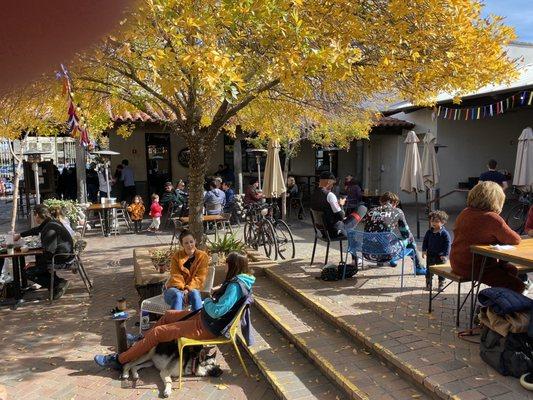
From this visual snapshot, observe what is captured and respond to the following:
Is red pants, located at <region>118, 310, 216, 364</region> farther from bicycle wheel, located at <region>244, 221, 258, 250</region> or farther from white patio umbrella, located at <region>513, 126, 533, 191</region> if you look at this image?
white patio umbrella, located at <region>513, 126, 533, 191</region>

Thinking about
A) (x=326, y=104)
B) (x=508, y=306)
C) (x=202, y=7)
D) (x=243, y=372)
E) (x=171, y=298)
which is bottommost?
(x=243, y=372)

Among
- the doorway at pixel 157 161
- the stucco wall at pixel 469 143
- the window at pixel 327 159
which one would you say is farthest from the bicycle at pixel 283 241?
the window at pixel 327 159

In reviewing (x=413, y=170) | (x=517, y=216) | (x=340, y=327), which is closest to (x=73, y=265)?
(x=340, y=327)

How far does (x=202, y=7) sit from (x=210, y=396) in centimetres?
371

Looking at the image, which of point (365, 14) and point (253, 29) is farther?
point (365, 14)

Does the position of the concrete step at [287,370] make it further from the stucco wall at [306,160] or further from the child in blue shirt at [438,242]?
the stucco wall at [306,160]

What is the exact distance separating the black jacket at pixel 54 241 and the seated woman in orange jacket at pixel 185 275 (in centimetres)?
213

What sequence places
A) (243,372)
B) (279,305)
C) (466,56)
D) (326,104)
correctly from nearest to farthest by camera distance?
1. (243,372)
2. (466,56)
3. (279,305)
4. (326,104)

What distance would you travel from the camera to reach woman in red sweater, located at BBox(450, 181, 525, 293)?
4004mm

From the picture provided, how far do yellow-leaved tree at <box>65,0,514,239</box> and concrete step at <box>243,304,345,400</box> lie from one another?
2.52 meters

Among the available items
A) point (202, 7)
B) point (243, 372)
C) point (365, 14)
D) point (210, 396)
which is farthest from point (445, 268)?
point (202, 7)

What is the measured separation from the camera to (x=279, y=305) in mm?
5727

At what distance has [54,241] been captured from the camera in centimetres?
622

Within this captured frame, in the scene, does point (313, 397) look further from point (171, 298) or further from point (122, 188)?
point (122, 188)
